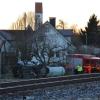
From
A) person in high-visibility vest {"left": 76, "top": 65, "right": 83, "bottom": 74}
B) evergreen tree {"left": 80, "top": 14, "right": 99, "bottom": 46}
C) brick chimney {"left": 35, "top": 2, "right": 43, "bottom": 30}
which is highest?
brick chimney {"left": 35, "top": 2, "right": 43, "bottom": 30}

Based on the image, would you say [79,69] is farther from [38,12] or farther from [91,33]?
[91,33]

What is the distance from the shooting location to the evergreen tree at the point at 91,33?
94438 mm

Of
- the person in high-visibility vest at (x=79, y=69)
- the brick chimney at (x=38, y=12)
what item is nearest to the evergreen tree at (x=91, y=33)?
the brick chimney at (x=38, y=12)

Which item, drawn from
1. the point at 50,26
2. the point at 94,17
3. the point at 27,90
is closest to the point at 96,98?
the point at 27,90

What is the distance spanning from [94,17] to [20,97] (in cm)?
7965

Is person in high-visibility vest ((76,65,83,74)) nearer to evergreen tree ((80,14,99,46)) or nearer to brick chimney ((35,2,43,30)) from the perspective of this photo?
brick chimney ((35,2,43,30))

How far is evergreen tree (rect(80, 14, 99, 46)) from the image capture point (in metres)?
94.4

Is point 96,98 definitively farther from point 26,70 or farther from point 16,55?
point 16,55

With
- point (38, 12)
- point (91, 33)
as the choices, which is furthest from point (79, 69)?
point (91, 33)

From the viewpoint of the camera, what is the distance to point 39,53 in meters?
53.2

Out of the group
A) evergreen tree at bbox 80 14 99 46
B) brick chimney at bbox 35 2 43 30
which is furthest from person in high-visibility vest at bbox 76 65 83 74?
evergreen tree at bbox 80 14 99 46

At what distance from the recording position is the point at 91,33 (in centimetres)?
9481

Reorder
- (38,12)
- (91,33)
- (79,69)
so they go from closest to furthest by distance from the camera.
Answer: (79,69), (38,12), (91,33)

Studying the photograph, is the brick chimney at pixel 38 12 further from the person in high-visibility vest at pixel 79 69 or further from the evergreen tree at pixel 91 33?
the person in high-visibility vest at pixel 79 69
